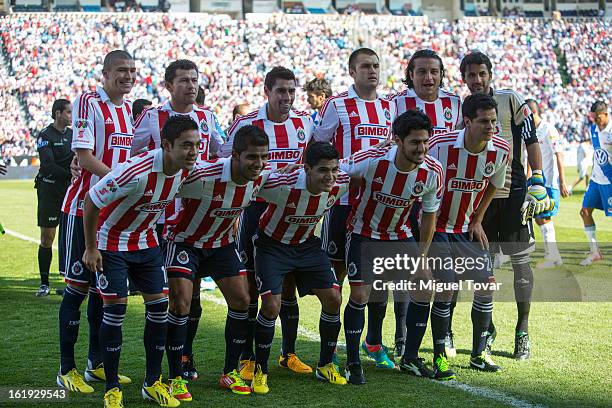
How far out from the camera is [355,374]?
232 inches

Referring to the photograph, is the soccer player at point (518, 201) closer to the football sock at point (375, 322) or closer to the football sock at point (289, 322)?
the football sock at point (375, 322)

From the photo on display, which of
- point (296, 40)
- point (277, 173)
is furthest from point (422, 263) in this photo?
point (296, 40)

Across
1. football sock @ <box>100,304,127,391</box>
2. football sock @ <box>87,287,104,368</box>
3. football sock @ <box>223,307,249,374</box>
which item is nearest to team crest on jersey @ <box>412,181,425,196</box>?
football sock @ <box>223,307,249,374</box>

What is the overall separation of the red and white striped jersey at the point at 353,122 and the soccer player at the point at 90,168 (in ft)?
4.84

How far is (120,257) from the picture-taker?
5332 mm

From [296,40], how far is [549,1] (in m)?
18.2

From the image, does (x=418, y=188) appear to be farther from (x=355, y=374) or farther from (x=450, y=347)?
(x=450, y=347)

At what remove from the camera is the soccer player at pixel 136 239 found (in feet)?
16.9

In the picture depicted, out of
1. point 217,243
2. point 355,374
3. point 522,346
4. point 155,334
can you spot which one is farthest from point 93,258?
point 522,346

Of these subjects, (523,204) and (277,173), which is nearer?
(277,173)

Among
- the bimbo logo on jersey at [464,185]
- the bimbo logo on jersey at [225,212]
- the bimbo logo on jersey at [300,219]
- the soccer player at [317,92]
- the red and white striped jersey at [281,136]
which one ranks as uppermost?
the soccer player at [317,92]

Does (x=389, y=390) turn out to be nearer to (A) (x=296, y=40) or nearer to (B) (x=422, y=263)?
(B) (x=422, y=263)

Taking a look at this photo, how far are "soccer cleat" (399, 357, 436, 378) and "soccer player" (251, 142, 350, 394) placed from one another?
56 cm

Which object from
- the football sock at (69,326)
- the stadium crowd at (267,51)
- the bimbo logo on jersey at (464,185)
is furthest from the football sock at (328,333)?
the stadium crowd at (267,51)
